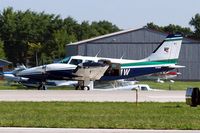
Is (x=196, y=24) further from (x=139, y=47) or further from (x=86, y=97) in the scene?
(x=86, y=97)

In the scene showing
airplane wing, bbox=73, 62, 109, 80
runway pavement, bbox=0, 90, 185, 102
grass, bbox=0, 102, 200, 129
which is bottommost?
runway pavement, bbox=0, 90, 185, 102

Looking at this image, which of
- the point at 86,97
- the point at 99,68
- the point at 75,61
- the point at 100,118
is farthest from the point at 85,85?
the point at 100,118

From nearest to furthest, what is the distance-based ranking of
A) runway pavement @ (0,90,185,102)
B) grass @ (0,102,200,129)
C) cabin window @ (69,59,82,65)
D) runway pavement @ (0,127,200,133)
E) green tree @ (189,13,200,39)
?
1. runway pavement @ (0,127,200,133)
2. grass @ (0,102,200,129)
3. runway pavement @ (0,90,185,102)
4. cabin window @ (69,59,82,65)
5. green tree @ (189,13,200,39)

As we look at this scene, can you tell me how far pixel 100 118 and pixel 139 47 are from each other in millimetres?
73287

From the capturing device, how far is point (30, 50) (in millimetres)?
114875

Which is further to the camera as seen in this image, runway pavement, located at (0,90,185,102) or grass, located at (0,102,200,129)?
runway pavement, located at (0,90,185,102)

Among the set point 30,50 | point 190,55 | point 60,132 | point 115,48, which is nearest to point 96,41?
point 115,48

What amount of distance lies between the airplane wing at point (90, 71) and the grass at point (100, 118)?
2097 cm

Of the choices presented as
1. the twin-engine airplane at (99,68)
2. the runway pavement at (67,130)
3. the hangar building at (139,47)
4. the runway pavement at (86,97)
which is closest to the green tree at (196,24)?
the hangar building at (139,47)

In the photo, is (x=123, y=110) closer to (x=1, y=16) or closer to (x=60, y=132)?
(x=60, y=132)

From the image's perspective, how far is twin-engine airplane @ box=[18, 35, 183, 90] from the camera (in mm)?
41844

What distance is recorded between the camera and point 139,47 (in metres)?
89.4

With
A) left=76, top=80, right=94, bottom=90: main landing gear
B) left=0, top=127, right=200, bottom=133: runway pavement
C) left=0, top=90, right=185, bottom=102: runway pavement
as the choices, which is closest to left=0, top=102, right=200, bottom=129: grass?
left=0, top=127, right=200, bottom=133: runway pavement

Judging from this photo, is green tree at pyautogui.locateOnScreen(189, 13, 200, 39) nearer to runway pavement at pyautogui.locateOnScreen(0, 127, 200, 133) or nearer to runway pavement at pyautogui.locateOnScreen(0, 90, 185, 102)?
runway pavement at pyautogui.locateOnScreen(0, 90, 185, 102)
